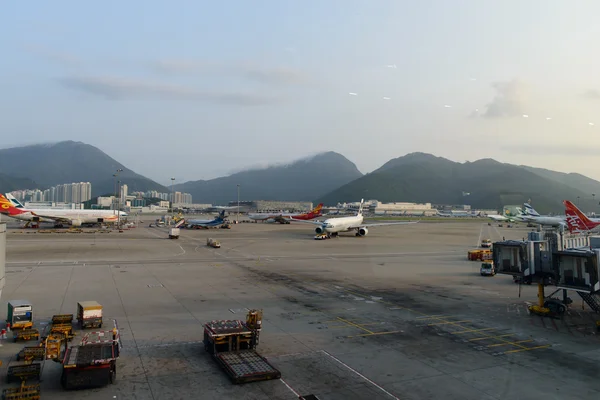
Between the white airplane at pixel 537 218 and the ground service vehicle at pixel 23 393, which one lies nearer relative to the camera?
the ground service vehicle at pixel 23 393

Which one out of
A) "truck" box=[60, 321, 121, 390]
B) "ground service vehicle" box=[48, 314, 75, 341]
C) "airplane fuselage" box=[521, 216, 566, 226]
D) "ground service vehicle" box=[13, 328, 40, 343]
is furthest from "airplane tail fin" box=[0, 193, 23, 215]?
"airplane fuselage" box=[521, 216, 566, 226]

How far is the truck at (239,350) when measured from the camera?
1473 cm

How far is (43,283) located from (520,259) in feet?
114

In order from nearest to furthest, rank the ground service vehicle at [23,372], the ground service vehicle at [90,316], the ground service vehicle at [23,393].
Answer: the ground service vehicle at [23,393] → the ground service vehicle at [23,372] → the ground service vehicle at [90,316]

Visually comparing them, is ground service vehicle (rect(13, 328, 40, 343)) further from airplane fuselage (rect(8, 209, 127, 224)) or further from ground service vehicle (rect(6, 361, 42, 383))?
airplane fuselage (rect(8, 209, 127, 224))

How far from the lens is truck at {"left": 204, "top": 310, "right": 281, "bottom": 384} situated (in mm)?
14734

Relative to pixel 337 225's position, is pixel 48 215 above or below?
above

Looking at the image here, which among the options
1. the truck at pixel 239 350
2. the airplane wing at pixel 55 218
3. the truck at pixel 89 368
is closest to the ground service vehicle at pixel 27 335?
the truck at pixel 89 368

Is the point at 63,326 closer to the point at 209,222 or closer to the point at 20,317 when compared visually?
the point at 20,317

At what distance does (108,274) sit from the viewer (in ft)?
122

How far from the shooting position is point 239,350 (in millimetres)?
17234

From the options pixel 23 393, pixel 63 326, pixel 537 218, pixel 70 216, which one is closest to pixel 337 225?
pixel 70 216

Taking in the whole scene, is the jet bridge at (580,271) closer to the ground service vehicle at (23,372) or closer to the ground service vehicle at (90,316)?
the ground service vehicle at (90,316)

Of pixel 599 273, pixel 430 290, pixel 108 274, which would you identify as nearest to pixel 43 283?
pixel 108 274
